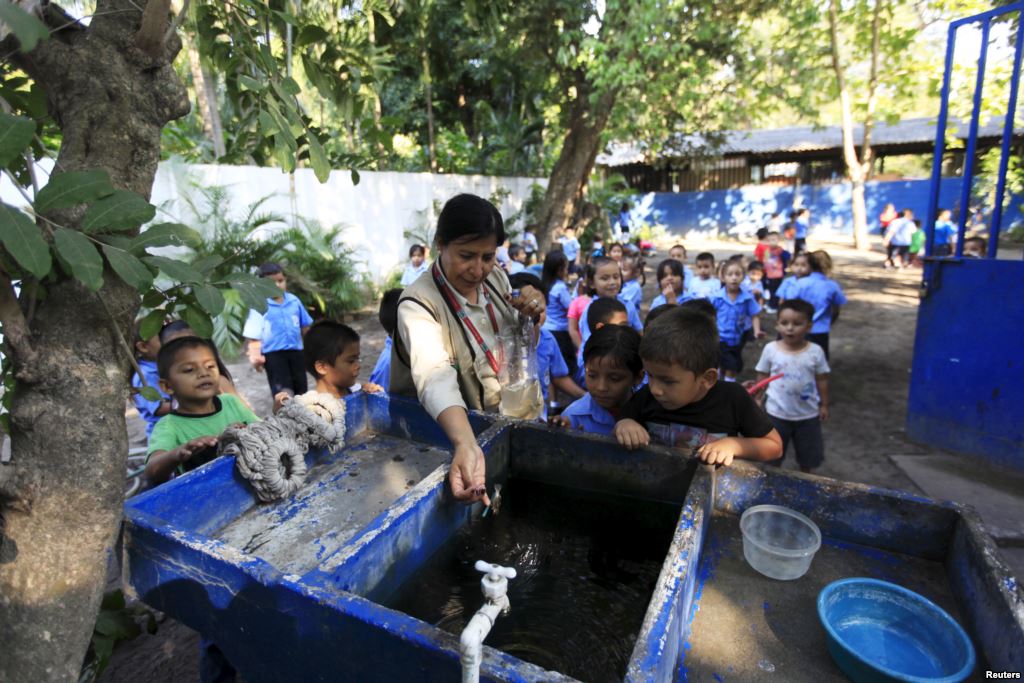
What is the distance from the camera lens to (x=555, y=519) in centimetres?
205

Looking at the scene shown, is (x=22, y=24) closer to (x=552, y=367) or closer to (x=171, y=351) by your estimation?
(x=171, y=351)

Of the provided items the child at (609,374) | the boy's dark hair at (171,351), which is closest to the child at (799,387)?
the child at (609,374)

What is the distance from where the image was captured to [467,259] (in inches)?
77.2

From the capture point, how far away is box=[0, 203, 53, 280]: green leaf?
893 millimetres

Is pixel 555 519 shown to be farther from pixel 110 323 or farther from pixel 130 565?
pixel 110 323

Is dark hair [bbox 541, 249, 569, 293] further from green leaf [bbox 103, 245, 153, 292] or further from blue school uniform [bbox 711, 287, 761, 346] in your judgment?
green leaf [bbox 103, 245, 153, 292]

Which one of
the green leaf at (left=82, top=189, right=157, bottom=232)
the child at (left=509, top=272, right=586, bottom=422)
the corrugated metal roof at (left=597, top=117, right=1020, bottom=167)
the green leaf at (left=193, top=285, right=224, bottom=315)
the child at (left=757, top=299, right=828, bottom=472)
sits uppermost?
the corrugated metal roof at (left=597, top=117, right=1020, bottom=167)

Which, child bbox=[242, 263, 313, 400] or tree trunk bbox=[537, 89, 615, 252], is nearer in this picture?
child bbox=[242, 263, 313, 400]

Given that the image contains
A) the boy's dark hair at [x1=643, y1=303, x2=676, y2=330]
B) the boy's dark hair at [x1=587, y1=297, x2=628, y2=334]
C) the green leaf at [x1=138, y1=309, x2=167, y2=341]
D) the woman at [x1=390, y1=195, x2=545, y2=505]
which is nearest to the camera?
the green leaf at [x1=138, y1=309, x2=167, y2=341]

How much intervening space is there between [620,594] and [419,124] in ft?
54.0

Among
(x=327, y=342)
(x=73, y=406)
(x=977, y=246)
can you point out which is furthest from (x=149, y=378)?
(x=977, y=246)

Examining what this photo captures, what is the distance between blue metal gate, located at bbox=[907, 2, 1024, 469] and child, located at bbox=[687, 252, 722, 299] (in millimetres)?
1524

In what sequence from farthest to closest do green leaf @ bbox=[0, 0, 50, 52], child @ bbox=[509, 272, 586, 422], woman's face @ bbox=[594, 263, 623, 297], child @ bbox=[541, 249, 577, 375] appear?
1. child @ bbox=[541, 249, 577, 375]
2. woman's face @ bbox=[594, 263, 623, 297]
3. child @ bbox=[509, 272, 586, 422]
4. green leaf @ bbox=[0, 0, 50, 52]

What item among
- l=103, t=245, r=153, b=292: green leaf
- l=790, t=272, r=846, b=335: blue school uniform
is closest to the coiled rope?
l=103, t=245, r=153, b=292: green leaf
